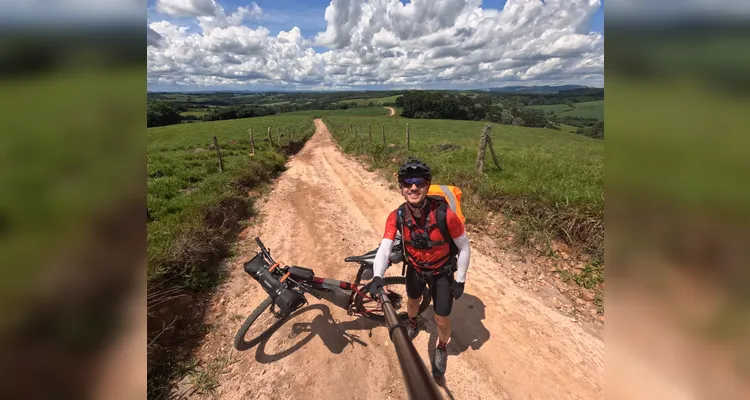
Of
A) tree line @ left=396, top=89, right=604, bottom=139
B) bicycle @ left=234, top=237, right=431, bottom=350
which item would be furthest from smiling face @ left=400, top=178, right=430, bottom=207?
tree line @ left=396, top=89, right=604, bottom=139

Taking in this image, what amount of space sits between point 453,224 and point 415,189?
0.63 meters

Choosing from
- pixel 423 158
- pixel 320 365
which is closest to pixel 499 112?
pixel 423 158

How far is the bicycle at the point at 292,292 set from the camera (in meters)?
4.57

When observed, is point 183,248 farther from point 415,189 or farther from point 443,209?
point 443,209

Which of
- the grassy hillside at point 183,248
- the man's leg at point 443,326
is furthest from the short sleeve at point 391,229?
the grassy hillside at point 183,248

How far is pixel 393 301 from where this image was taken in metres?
5.66

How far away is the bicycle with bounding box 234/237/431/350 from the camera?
457cm

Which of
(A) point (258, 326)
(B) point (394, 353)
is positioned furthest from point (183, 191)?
(B) point (394, 353)

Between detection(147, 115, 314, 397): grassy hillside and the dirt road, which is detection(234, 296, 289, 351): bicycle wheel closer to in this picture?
the dirt road
